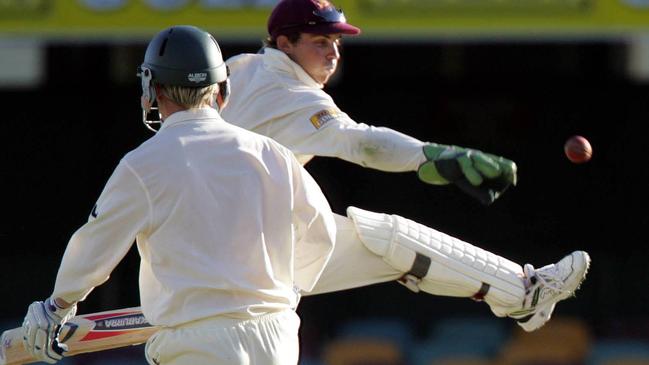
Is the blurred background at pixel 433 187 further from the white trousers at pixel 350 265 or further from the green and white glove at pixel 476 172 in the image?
the green and white glove at pixel 476 172

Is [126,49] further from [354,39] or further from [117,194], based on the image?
[117,194]

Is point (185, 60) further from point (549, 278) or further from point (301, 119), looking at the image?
point (549, 278)

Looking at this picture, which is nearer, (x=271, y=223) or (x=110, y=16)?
(x=271, y=223)

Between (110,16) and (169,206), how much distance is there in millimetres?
4195

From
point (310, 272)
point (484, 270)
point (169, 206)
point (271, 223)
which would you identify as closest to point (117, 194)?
point (169, 206)

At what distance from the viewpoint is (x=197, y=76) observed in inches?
185

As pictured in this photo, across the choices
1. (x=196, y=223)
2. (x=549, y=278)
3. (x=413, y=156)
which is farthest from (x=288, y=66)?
(x=196, y=223)

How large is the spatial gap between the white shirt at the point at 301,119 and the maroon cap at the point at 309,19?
9 centimetres

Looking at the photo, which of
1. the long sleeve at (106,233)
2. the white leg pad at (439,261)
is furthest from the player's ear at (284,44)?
the long sleeve at (106,233)

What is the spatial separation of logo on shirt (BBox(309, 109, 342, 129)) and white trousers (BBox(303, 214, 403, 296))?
0.44 metres

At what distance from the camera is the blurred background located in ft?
33.2

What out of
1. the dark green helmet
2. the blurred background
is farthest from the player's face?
the blurred background

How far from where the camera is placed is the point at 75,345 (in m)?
5.38

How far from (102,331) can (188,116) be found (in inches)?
41.3
